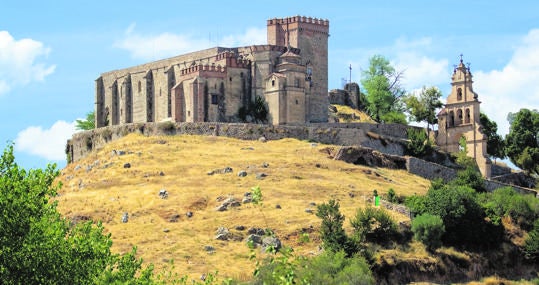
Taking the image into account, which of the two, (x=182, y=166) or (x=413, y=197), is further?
(x=182, y=166)

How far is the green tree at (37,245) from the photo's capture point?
126 ft

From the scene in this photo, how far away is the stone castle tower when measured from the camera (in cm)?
10725

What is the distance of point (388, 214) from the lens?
78188 mm

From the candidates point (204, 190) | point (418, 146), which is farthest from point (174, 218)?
point (418, 146)

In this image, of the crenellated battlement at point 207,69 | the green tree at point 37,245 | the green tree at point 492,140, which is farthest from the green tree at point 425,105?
the green tree at point 37,245

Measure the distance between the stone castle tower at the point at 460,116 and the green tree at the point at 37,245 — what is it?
7080 centimetres

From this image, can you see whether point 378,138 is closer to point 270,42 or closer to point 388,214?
point 270,42

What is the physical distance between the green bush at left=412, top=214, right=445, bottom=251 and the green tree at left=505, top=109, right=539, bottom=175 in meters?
40.5

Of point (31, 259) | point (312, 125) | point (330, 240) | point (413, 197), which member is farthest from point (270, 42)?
point (31, 259)

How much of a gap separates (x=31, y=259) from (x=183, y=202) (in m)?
42.6

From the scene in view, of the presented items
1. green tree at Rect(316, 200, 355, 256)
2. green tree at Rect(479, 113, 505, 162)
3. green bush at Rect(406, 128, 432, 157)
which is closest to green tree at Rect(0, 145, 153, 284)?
green tree at Rect(316, 200, 355, 256)

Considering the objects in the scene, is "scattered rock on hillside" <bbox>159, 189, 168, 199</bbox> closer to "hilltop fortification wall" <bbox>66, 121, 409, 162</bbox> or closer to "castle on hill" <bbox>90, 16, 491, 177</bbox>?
"hilltop fortification wall" <bbox>66, 121, 409, 162</bbox>

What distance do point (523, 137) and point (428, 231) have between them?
1726 inches

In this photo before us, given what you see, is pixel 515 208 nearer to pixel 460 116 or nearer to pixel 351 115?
pixel 460 116
